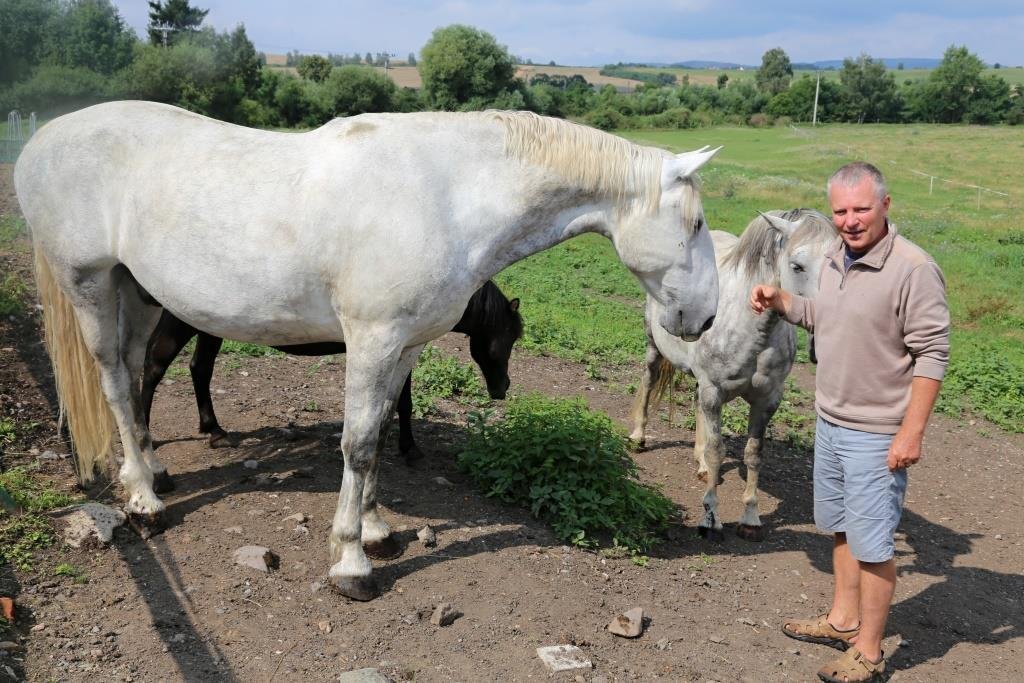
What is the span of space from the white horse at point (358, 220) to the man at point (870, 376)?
24.4 inches

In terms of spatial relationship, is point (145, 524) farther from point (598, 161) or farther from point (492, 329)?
point (598, 161)

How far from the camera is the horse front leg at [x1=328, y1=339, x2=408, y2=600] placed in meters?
3.70

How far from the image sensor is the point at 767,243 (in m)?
5.12

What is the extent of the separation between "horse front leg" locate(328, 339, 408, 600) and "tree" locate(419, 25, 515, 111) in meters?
39.6

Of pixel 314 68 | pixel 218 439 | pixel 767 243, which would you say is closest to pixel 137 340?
pixel 218 439

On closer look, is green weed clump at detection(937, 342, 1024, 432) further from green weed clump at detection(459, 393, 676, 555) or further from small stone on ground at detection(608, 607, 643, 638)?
small stone on ground at detection(608, 607, 643, 638)

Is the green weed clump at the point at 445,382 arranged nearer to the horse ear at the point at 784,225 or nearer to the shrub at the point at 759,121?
the horse ear at the point at 784,225

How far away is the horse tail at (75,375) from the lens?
4535 mm

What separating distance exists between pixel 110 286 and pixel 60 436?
5.24ft

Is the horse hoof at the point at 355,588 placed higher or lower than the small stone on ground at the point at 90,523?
lower

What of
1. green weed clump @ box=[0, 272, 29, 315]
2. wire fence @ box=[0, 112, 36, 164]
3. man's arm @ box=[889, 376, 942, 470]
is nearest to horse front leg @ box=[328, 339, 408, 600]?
man's arm @ box=[889, 376, 942, 470]

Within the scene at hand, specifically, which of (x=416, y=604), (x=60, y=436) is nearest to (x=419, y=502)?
(x=416, y=604)

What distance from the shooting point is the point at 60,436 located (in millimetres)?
5285

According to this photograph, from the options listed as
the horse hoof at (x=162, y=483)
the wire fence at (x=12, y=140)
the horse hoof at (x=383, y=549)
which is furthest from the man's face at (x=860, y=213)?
the wire fence at (x=12, y=140)
